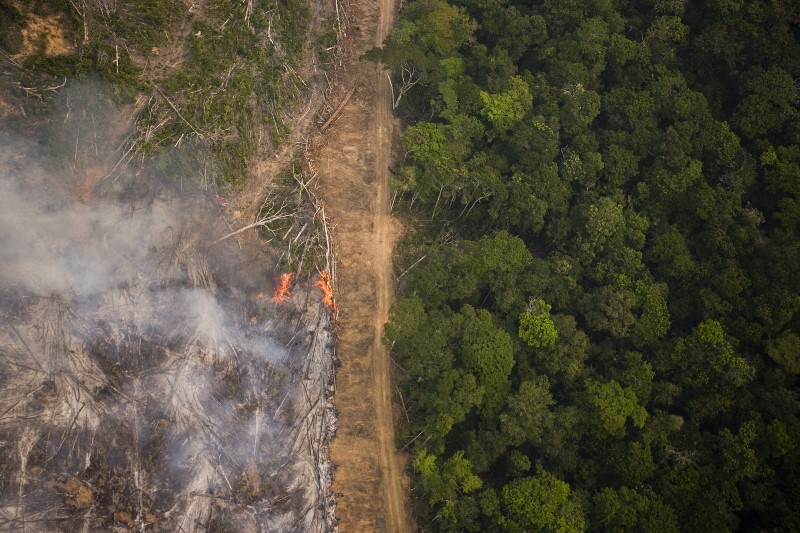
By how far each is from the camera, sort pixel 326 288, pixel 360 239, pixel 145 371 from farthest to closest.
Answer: pixel 360 239
pixel 326 288
pixel 145 371

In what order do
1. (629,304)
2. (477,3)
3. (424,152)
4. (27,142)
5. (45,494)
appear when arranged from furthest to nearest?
(477,3)
(424,152)
(629,304)
(27,142)
(45,494)

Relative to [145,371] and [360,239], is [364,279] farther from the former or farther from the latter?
[145,371]

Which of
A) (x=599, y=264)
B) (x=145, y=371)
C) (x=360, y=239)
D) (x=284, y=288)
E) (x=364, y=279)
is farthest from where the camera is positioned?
(x=360, y=239)

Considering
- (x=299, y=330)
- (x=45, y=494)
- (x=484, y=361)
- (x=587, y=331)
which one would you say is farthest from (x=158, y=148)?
(x=587, y=331)

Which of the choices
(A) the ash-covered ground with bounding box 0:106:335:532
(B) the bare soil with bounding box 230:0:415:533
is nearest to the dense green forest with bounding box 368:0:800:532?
(B) the bare soil with bounding box 230:0:415:533

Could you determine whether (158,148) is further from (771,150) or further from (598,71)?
(771,150)

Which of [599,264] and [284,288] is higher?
[599,264]

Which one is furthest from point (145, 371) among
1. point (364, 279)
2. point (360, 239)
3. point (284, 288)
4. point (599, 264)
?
point (599, 264)
